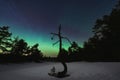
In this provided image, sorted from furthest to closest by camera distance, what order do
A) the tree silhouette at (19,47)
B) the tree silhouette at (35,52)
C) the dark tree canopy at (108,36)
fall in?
the tree silhouette at (35,52) < the tree silhouette at (19,47) < the dark tree canopy at (108,36)

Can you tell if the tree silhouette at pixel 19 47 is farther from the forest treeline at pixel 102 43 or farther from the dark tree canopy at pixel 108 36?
the dark tree canopy at pixel 108 36

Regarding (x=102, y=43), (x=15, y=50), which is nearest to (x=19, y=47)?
(x=15, y=50)

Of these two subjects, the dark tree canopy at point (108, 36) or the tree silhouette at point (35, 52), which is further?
the tree silhouette at point (35, 52)

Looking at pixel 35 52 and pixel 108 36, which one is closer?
pixel 108 36

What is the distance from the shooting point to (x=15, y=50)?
48.4 m

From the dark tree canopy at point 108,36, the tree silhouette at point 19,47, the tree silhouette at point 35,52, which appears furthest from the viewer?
the tree silhouette at point 35,52

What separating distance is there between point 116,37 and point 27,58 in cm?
2282

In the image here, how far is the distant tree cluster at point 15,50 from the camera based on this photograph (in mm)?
41666

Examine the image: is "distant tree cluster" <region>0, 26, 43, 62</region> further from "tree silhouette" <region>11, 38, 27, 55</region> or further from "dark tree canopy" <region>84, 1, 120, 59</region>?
"dark tree canopy" <region>84, 1, 120, 59</region>

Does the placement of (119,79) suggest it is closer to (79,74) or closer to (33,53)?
(79,74)

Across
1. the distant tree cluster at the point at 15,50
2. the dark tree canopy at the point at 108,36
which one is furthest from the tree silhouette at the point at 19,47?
the dark tree canopy at the point at 108,36

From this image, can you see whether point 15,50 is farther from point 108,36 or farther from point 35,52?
point 108,36

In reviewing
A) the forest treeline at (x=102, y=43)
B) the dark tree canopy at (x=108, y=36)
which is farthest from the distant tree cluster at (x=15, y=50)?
the dark tree canopy at (x=108, y=36)

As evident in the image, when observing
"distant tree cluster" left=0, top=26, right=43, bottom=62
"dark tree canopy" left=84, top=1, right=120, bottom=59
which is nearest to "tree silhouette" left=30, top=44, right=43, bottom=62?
"distant tree cluster" left=0, top=26, right=43, bottom=62
